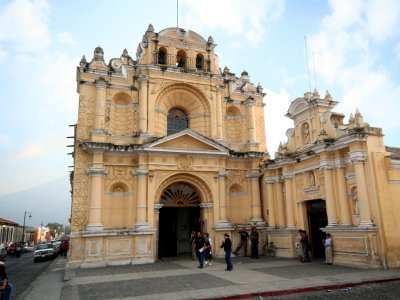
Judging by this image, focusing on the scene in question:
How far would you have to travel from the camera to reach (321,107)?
671 inches

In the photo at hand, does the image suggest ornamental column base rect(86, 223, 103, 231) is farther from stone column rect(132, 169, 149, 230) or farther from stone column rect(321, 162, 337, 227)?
stone column rect(321, 162, 337, 227)

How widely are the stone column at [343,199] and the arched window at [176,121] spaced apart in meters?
10.2

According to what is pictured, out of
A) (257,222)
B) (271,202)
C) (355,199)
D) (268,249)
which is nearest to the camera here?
(355,199)

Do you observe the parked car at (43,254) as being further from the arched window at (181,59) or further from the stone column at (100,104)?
the arched window at (181,59)

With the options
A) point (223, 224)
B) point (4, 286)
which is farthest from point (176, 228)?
point (4, 286)

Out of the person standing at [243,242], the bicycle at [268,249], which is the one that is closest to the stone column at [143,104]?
the person standing at [243,242]

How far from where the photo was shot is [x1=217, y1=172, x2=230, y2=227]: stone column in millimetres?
19109

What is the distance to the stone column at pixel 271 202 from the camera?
19672 mm

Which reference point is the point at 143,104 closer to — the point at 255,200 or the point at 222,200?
the point at 222,200

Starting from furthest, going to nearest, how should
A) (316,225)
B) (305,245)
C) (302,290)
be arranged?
(316,225) → (305,245) → (302,290)

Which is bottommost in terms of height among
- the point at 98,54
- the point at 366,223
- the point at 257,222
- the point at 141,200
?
the point at 366,223

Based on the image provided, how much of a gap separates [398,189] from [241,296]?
886 cm

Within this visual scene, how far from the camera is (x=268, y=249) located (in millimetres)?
19203

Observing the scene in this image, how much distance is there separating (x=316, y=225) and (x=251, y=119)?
798cm
